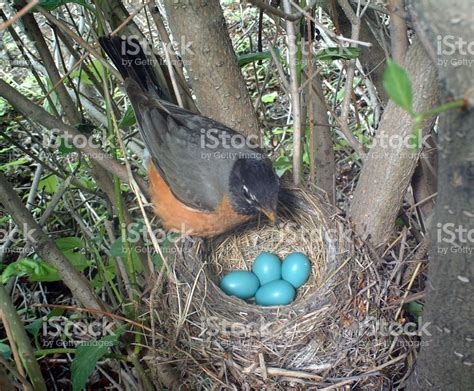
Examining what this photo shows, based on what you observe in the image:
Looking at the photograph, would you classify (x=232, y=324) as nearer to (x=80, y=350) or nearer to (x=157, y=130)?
(x=80, y=350)

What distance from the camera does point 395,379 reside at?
220cm

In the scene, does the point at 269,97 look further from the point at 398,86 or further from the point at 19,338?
the point at 398,86

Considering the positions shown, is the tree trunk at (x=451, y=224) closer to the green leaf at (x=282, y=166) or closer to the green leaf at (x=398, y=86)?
the green leaf at (x=398, y=86)

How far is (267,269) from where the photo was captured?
110 inches

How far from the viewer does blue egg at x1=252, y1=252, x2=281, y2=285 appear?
2.80 m

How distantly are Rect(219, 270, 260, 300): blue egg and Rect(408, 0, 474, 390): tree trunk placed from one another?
1.04 m

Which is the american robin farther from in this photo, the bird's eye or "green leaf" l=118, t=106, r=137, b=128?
"green leaf" l=118, t=106, r=137, b=128

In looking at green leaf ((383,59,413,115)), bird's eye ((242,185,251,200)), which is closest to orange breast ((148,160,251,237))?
bird's eye ((242,185,251,200))

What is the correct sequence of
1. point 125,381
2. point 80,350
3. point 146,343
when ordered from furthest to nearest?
point 125,381 < point 146,343 < point 80,350

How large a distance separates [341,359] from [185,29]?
1440 mm

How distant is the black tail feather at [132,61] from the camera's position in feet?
8.29

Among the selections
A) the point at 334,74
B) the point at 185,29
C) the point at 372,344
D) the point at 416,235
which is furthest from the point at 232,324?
the point at 334,74

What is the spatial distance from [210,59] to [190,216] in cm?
80

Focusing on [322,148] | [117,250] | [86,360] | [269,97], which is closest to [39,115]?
[117,250]
